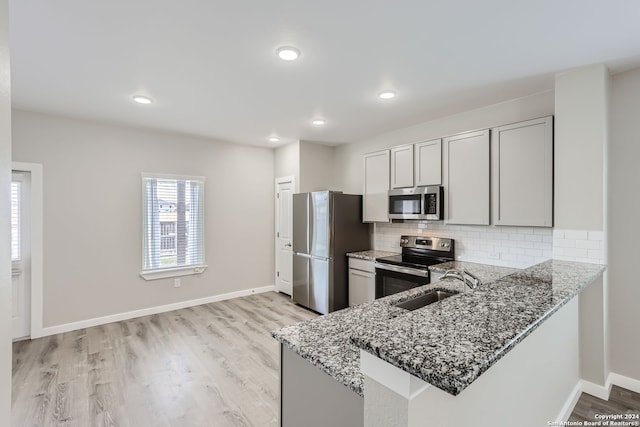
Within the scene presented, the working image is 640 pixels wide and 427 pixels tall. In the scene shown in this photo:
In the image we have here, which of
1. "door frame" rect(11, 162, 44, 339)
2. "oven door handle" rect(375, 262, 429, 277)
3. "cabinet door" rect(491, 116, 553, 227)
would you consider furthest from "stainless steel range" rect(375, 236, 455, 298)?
"door frame" rect(11, 162, 44, 339)

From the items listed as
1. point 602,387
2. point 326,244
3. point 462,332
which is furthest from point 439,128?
point 462,332

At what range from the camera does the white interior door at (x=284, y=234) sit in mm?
5176

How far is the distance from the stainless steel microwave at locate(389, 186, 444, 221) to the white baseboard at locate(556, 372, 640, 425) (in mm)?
1828

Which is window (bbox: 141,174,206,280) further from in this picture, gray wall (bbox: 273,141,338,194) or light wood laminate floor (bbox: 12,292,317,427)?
gray wall (bbox: 273,141,338,194)

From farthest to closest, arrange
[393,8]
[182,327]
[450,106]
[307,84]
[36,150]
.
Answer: [182,327] < [36,150] < [450,106] < [307,84] < [393,8]

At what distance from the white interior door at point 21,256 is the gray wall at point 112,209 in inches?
6.7

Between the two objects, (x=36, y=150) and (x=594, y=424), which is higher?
(x=36, y=150)

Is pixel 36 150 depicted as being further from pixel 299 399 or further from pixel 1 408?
pixel 299 399

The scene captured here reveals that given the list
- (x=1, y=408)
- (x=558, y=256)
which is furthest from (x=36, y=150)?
(x=558, y=256)

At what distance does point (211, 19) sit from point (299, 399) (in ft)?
7.11

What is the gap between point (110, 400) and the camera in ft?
7.84

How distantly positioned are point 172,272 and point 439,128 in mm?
4205

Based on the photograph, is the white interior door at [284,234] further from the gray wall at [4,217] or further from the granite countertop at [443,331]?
the gray wall at [4,217]

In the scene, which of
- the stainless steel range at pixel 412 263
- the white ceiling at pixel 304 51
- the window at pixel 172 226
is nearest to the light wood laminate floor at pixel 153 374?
the window at pixel 172 226
